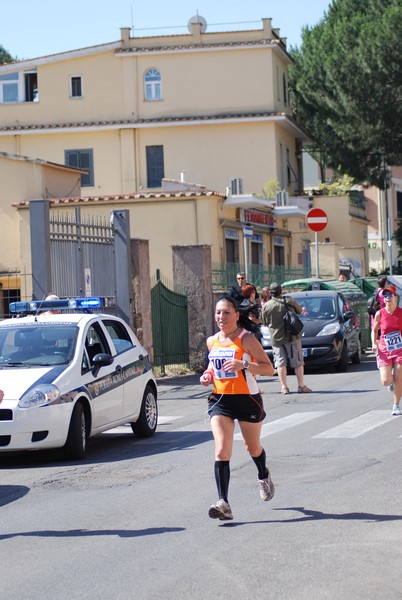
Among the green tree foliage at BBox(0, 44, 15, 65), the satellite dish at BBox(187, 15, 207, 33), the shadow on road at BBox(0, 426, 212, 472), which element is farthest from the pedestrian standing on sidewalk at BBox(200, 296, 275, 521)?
the green tree foliage at BBox(0, 44, 15, 65)

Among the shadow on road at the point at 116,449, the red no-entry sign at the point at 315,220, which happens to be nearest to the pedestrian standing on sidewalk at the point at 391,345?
the shadow on road at the point at 116,449

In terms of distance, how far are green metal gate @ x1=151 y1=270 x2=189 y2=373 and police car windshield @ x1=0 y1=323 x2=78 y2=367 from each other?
1163 centimetres

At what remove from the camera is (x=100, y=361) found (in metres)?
13.3

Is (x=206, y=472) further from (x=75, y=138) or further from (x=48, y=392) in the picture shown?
(x=75, y=138)

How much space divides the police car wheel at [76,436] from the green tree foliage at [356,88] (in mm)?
37227

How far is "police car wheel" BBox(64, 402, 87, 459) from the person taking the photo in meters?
12.5

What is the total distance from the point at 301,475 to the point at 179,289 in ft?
53.5

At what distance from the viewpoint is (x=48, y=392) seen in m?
12.3

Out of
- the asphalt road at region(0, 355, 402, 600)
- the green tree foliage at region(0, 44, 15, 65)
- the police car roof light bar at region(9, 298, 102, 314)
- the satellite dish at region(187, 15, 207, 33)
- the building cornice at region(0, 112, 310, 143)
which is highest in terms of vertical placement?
the green tree foliage at region(0, 44, 15, 65)

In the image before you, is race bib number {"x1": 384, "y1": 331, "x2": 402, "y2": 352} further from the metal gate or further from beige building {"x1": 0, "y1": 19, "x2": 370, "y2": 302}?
beige building {"x1": 0, "y1": 19, "x2": 370, "y2": 302}

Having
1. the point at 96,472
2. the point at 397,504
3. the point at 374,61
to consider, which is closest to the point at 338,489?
the point at 397,504

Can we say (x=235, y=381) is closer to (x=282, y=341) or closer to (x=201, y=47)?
(x=282, y=341)

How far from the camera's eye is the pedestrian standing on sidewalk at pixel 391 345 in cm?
1581

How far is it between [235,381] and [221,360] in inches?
7.7
